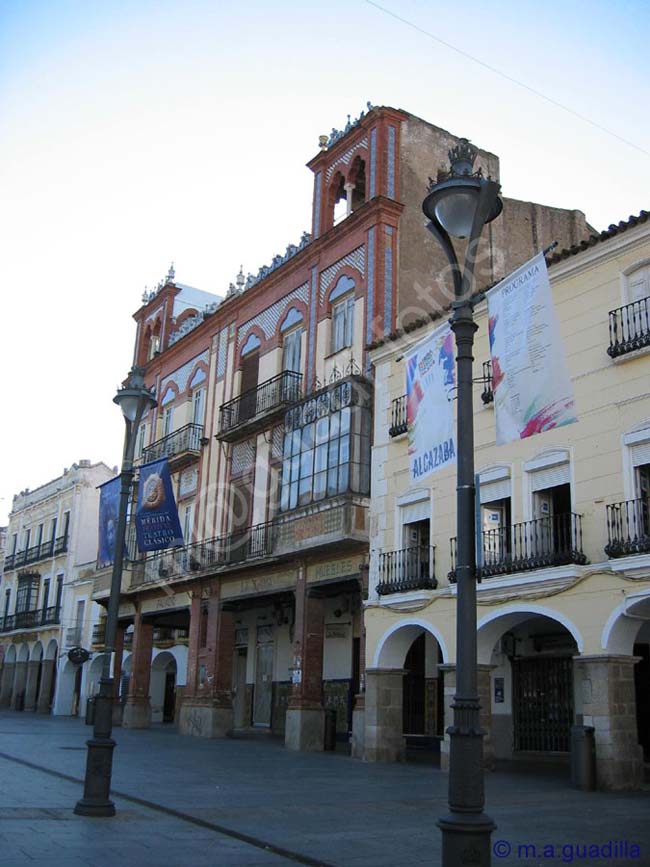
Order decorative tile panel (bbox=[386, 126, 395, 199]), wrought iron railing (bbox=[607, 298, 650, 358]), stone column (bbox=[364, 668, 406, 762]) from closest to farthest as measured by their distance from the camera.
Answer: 1. wrought iron railing (bbox=[607, 298, 650, 358])
2. stone column (bbox=[364, 668, 406, 762])
3. decorative tile panel (bbox=[386, 126, 395, 199])

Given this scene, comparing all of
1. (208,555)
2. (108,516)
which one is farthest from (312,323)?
(108,516)

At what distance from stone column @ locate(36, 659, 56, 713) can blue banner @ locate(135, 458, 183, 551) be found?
101 ft

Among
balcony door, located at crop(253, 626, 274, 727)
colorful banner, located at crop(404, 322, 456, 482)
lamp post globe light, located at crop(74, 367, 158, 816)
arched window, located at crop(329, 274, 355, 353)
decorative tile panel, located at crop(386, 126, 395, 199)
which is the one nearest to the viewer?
colorful banner, located at crop(404, 322, 456, 482)

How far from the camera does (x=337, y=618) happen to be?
25.8 m

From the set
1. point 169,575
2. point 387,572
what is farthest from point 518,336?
point 169,575

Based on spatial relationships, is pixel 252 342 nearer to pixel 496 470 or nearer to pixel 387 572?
pixel 387 572

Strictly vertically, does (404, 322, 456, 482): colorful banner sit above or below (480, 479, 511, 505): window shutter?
below

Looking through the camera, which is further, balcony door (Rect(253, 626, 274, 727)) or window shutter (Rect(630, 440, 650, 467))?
balcony door (Rect(253, 626, 274, 727))

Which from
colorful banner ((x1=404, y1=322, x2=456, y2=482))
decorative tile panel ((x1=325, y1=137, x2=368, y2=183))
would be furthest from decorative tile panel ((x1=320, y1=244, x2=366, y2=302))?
colorful banner ((x1=404, y1=322, x2=456, y2=482))

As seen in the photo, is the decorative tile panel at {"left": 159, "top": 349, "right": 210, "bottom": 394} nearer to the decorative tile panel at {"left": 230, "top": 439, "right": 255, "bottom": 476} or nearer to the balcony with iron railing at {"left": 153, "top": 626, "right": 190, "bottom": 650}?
the decorative tile panel at {"left": 230, "top": 439, "right": 255, "bottom": 476}

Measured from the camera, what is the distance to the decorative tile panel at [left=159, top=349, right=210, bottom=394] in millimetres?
32097

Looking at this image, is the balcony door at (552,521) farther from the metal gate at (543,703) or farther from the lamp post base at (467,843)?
the lamp post base at (467,843)

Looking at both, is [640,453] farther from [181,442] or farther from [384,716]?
[181,442]

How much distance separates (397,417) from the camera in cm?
2041
